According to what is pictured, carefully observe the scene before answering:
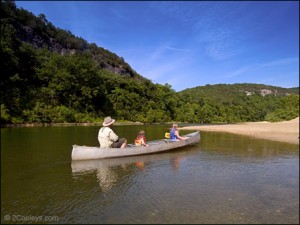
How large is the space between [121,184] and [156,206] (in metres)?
2.73

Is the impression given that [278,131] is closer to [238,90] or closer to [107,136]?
[107,136]

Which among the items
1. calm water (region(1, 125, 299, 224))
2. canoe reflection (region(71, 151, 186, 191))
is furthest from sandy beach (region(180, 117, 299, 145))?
canoe reflection (region(71, 151, 186, 191))

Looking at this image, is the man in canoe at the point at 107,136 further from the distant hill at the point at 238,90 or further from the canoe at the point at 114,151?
the distant hill at the point at 238,90

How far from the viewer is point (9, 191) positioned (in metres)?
8.98

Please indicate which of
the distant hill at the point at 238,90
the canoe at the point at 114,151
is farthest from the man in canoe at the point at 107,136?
the distant hill at the point at 238,90

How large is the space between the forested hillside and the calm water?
101ft

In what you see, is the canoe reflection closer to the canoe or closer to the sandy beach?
the canoe

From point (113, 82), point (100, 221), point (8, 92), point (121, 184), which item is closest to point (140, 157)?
point (121, 184)

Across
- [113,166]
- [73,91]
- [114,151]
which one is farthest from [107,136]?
[73,91]

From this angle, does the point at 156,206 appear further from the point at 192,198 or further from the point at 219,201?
the point at 219,201

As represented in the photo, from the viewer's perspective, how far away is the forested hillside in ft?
160

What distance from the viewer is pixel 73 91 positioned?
59.8 meters

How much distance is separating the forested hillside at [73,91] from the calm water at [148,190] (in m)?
30.7

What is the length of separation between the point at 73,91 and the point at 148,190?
53.4 meters
